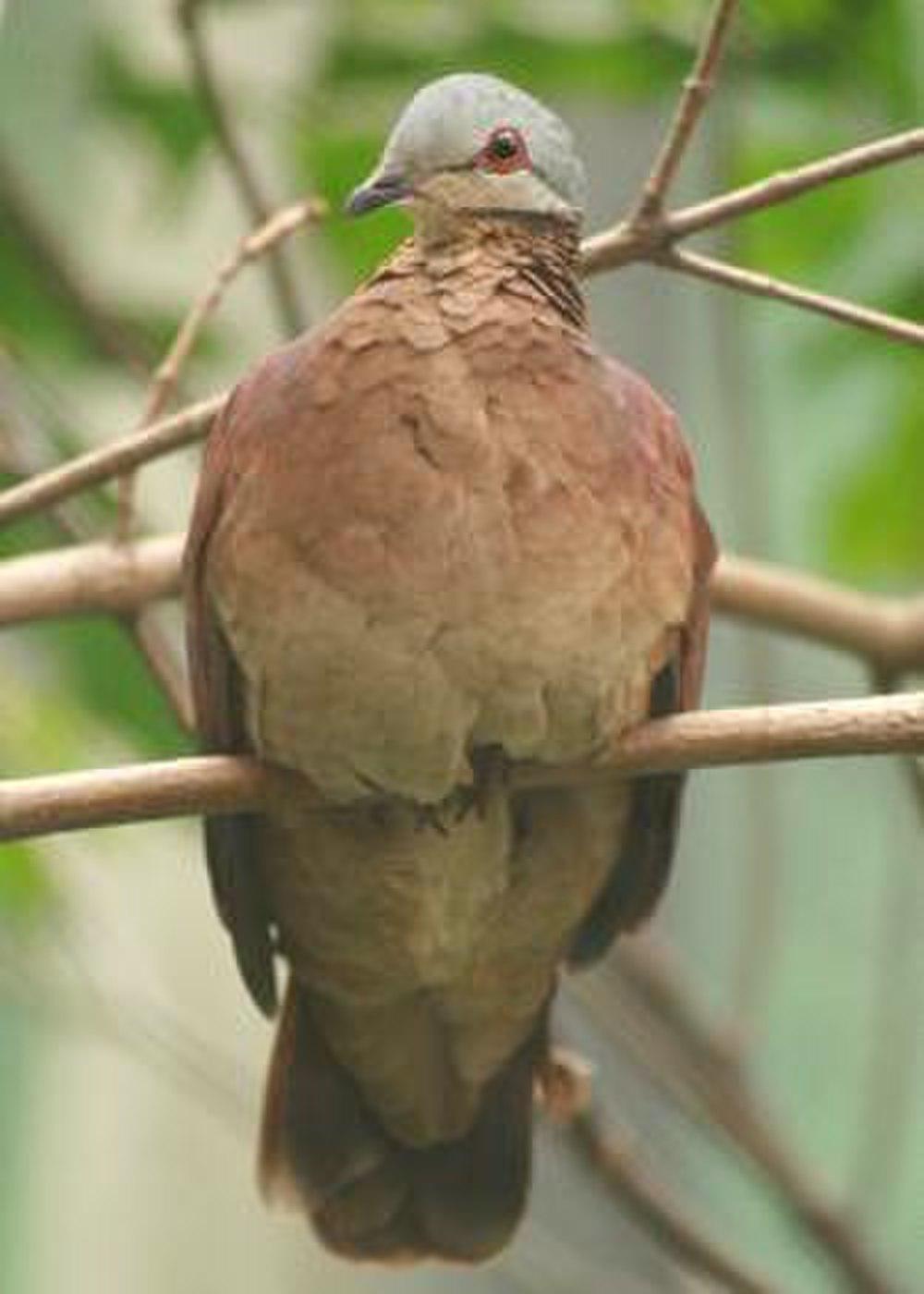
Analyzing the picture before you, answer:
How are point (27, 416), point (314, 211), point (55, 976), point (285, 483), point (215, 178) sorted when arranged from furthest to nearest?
point (55, 976)
point (215, 178)
point (27, 416)
point (314, 211)
point (285, 483)

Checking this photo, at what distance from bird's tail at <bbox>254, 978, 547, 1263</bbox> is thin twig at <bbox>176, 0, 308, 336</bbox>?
62 cm

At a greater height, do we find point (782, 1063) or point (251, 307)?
point (251, 307)

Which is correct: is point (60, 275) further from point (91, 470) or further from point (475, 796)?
point (475, 796)

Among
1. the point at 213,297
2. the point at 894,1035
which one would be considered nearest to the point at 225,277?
the point at 213,297

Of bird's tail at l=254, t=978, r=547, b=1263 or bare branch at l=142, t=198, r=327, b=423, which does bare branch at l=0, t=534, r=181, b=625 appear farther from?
bird's tail at l=254, t=978, r=547, b=1263

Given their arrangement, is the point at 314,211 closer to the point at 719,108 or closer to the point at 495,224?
the point at 495,224

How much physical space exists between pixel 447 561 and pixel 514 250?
0.27 m

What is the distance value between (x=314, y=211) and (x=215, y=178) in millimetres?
1949

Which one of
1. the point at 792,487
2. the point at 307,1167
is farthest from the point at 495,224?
the point at 792,487

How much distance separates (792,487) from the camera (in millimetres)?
4016

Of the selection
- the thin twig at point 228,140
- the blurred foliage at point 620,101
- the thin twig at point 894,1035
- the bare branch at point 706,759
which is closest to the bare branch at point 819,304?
the bare branch at point 706,759

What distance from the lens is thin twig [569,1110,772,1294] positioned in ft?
9.03

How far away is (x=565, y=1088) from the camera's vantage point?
2.62 meters

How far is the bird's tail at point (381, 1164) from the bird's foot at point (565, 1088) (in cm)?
4
